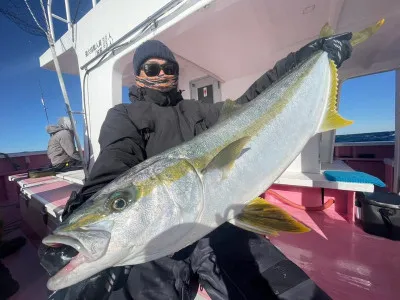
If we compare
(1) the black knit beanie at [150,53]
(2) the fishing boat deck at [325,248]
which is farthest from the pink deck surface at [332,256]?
(1) the black knit beanie at [150,53]

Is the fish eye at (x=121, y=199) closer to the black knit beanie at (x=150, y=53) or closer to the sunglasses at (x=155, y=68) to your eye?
the sunglasses at (x=155, y=68)

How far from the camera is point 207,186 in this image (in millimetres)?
1310

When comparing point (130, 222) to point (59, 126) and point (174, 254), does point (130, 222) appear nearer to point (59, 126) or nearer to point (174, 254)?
point (174, 254)

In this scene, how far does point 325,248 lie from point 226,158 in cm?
243

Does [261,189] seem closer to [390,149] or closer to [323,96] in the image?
[323,96]

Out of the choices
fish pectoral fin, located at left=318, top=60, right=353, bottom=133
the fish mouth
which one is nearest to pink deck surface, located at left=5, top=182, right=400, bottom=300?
fish pectoral fin, located at left=318, top=60, right=353, bottom=133

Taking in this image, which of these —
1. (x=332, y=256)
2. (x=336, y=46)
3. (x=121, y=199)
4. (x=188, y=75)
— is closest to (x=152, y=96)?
(x=121, y=199)

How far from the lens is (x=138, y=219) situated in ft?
3.56

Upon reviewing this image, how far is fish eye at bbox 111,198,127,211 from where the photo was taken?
3.62ft

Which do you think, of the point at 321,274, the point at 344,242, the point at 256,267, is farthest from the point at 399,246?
the point at 256,267

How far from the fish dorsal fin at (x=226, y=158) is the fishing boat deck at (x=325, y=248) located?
1.42 metres

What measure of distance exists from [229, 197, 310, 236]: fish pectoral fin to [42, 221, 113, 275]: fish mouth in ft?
2.56

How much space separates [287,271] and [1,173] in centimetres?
1078

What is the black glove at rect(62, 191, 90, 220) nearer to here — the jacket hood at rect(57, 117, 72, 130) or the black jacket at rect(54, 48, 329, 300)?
the black jacket at rect(54, 48, 329, 300)
